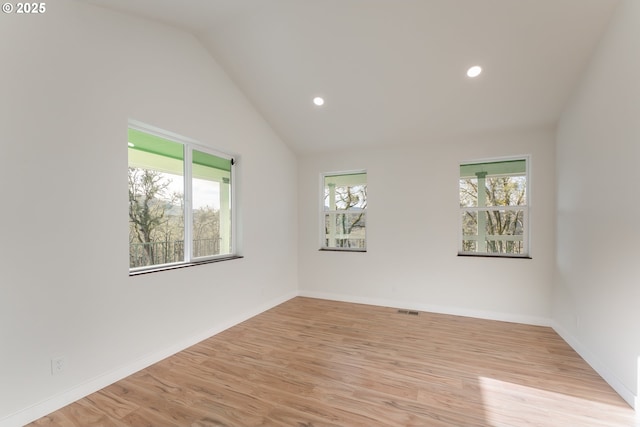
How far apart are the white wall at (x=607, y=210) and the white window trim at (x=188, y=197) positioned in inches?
148

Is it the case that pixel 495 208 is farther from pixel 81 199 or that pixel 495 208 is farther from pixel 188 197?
pixel 81 199

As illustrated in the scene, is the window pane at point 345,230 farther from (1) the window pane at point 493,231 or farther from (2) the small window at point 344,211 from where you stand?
(1) the window pane at point 493,231

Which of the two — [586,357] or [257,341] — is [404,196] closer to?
[586,357]

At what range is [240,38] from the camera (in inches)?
117

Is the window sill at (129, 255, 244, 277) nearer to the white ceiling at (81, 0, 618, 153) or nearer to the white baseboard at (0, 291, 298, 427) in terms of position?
the white baseboard at (0, 291, 298, 427)

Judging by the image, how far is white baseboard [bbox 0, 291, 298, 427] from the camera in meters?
1.76

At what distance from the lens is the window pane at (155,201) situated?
102 inches

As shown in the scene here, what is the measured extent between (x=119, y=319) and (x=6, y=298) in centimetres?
75

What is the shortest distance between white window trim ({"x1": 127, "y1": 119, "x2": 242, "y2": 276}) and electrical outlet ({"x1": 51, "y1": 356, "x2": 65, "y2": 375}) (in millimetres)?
727

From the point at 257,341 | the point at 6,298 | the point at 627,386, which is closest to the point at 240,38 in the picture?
the point at 6,298

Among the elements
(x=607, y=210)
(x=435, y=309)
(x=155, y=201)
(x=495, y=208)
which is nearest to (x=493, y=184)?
(x=495, y=208)

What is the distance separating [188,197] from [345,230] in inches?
102

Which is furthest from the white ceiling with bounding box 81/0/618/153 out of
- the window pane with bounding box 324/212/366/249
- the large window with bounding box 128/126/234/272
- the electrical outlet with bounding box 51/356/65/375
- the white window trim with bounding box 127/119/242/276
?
the electrical outlet with bounding box 51/356/65/375

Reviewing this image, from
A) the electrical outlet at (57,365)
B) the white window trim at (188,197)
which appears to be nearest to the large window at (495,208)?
the white window trim at (188,197)
